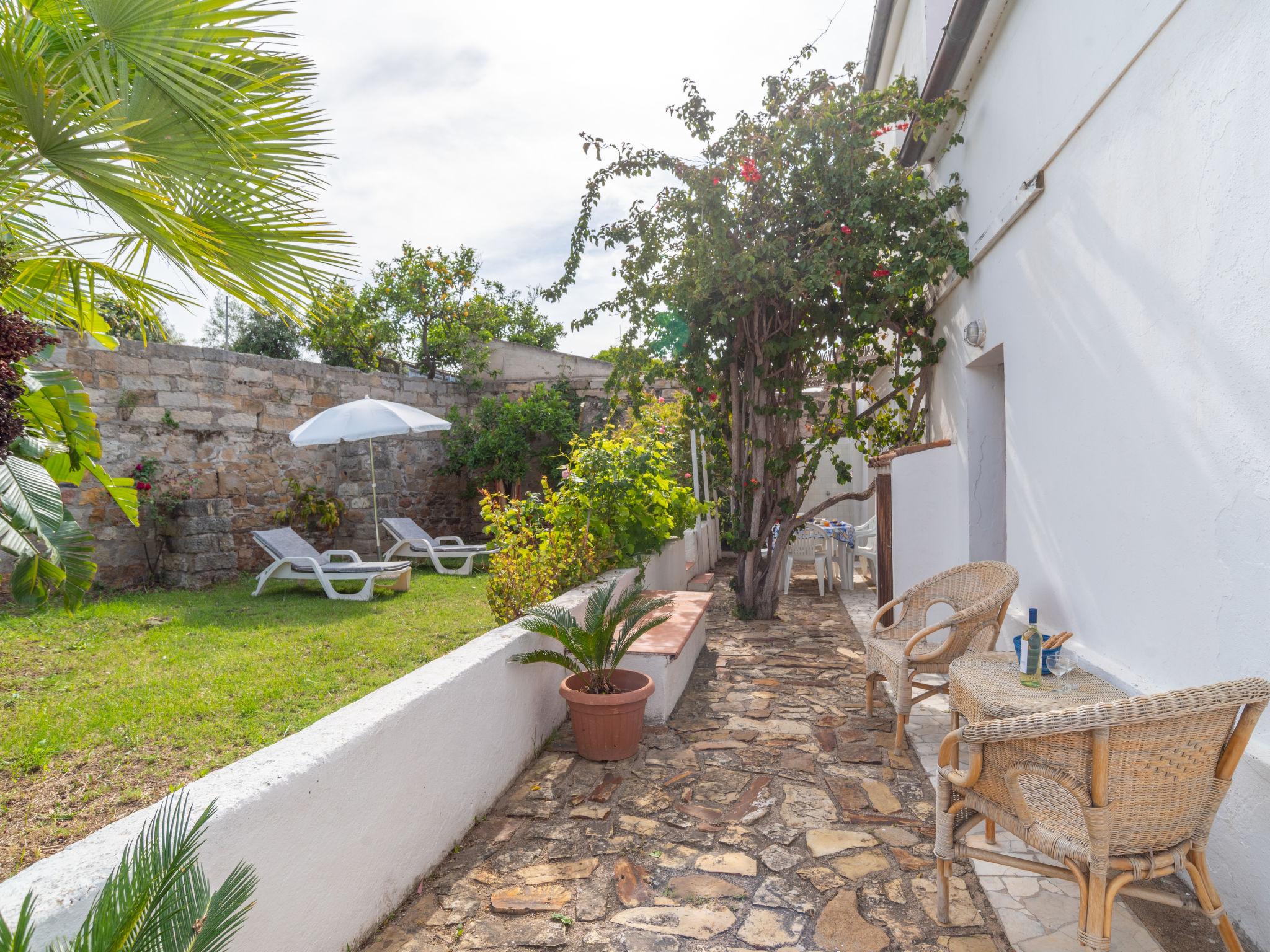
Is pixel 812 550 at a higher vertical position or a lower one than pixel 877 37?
lower

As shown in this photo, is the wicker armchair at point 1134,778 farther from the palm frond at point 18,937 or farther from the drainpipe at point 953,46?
the drainpipe at point 953,46

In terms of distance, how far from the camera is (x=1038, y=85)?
3.71m

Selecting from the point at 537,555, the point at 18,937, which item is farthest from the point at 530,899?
Answer: the point at 537,555

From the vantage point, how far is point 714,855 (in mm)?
2924

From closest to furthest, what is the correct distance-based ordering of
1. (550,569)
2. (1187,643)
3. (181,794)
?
(181,794) → (1187,643) → (550,569)

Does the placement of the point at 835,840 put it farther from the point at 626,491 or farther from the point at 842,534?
the point at 842,534

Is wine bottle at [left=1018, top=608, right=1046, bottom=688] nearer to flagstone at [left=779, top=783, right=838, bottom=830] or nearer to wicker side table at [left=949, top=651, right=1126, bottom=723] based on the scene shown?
wicker side table at [left=949, top=651, right=1126, bottom=723]

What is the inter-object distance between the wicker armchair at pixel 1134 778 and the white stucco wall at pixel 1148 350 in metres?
0.24

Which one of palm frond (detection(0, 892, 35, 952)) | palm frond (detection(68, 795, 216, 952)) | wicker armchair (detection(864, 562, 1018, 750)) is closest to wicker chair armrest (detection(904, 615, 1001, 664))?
wicker armchair (detection(864, 562, 1018, 750))

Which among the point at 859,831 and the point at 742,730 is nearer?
the point at 859,831

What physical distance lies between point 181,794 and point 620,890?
1.60 meters

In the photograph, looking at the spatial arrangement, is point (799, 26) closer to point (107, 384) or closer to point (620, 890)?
point (620, 890)

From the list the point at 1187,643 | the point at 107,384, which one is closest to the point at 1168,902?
the point at 1187,643

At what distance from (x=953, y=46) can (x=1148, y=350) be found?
10.5 feet
